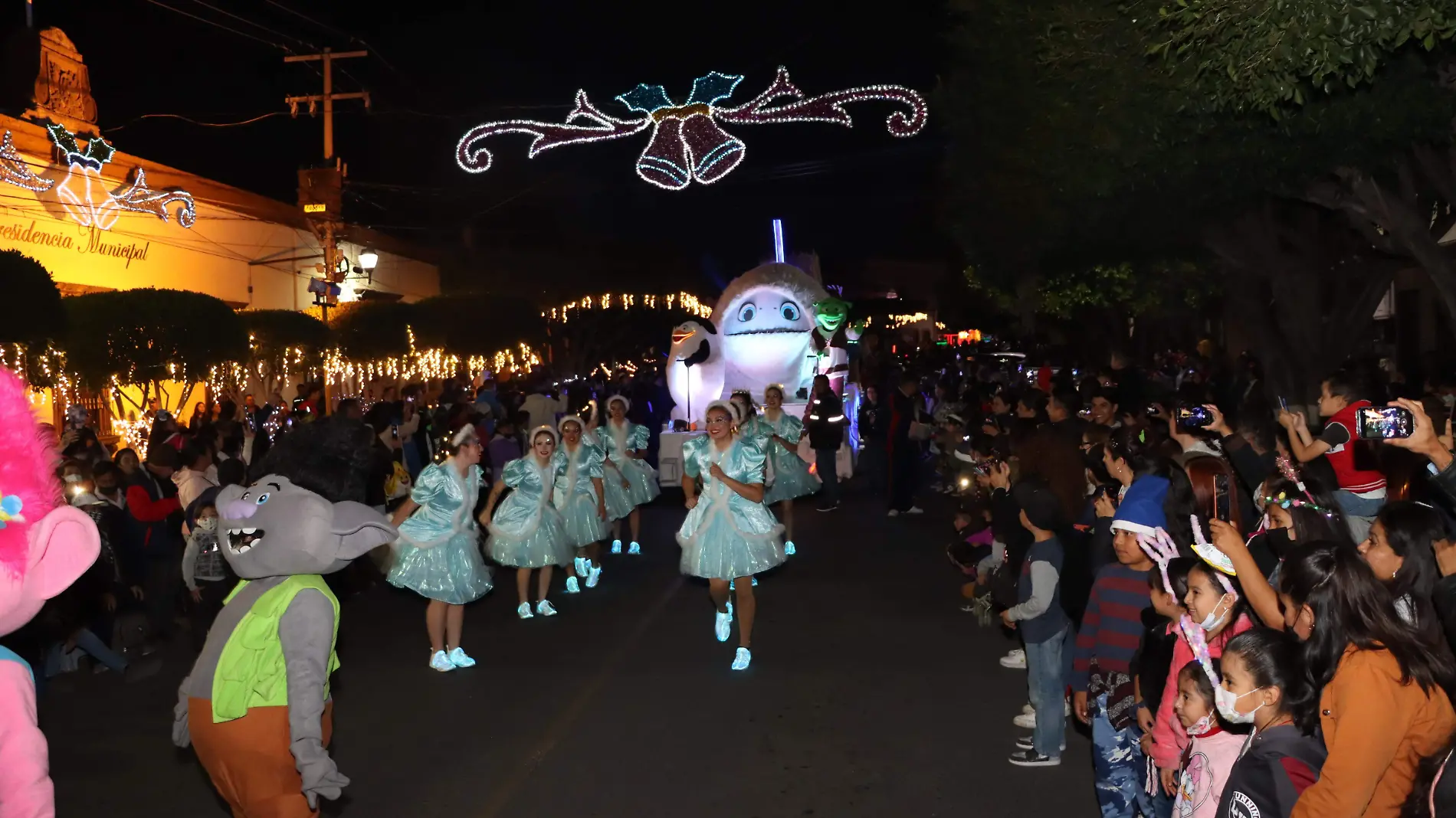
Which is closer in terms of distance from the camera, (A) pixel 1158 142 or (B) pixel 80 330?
(A) pixel 1158 142

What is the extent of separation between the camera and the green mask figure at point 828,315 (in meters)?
21.2

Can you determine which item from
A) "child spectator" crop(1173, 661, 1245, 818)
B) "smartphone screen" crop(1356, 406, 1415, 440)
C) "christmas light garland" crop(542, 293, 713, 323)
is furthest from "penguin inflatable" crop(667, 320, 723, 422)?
"christmas light garland" crop(542, 293, 713, 323)

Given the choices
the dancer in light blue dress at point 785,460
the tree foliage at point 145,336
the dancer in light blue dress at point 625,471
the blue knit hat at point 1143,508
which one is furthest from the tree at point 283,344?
the blue knit hat at point 1143,508

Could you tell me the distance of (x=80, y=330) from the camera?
789 inches

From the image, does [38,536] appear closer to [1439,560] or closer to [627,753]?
[627,753]

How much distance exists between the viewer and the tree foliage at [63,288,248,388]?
20.2 m

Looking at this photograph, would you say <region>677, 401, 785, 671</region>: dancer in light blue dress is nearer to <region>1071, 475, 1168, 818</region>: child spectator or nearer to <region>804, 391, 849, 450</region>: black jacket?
<region>1071, 475, 1168, 818</region>: child spectator

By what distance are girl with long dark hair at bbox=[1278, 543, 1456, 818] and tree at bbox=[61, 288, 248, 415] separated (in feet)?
59.5

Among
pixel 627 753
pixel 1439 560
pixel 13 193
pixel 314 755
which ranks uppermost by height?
pixel 13 193

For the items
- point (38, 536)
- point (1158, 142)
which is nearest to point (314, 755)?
point (38, 536)

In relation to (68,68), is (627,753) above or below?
below

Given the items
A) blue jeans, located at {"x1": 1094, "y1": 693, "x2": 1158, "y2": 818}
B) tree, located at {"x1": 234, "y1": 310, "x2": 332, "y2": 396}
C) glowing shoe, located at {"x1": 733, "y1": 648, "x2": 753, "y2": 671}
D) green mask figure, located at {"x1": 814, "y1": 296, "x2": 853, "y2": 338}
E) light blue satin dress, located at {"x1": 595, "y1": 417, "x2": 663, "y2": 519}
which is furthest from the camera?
tree, located at {"x1": 234, "y1": 310, "x2": 332, "y2": 396}

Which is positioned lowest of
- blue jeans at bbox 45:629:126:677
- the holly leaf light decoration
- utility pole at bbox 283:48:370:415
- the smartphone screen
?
blue jeans at bbox 45:629:126:677

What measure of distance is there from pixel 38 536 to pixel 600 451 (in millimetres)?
9291
